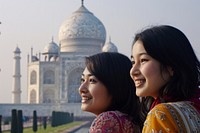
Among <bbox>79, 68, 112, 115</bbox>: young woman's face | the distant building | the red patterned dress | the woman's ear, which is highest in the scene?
the distant building

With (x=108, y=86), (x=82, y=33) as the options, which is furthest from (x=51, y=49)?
(x=108, y=86)

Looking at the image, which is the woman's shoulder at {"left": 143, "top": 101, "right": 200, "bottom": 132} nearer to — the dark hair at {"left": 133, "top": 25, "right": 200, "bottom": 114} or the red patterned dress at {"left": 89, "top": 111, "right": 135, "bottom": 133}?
the dark hair at {"left": 133, "top": 25, "right": 200, "bottom": 114}

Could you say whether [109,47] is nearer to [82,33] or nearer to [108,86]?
[82,33]

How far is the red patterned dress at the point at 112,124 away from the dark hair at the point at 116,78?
0.09m

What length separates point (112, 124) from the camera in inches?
61.7

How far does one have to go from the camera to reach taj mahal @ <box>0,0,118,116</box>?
2950 centimetres

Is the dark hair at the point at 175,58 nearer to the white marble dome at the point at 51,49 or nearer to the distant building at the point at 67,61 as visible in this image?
the distant building at the point at 67,61

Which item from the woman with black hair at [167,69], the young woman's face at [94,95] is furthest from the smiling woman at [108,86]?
the woman with black hair at [167,69]

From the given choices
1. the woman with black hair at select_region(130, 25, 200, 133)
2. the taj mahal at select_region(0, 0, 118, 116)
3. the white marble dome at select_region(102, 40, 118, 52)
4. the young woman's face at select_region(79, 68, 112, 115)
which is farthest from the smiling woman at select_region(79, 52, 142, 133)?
the white marble dome at select_region(102, 40, 118, 52)

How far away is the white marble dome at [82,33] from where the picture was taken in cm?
3175

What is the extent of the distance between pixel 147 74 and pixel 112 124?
0.29m

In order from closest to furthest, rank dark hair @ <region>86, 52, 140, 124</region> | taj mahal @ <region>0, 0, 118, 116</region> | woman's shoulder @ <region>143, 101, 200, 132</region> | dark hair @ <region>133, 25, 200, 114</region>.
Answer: woman's shoulder @ <region>143, 101, 200, 132</region>
dark hair @ <region>133, 25, 200, 114</region>
dark hair @ <region>86, 52, 140, 124</region>
taj mahal @ <region>0, 0, 118, 116</region>

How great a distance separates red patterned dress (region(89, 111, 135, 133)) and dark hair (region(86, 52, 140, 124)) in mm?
88

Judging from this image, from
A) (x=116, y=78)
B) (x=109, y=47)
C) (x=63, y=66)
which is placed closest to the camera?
(x=116, y=78)
